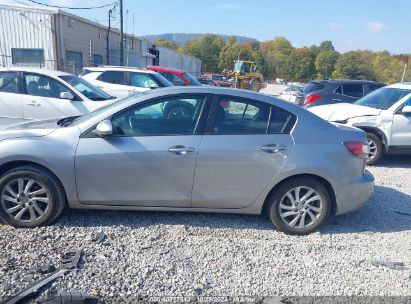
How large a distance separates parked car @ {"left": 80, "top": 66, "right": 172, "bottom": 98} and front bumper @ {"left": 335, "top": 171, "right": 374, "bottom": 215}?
24.7 ft

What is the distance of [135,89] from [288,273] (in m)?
8.29

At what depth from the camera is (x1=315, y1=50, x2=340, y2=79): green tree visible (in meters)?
66.4

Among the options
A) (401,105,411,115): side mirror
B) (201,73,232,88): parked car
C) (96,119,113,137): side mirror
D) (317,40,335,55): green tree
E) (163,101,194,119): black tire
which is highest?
(317,40,335,55): green tree

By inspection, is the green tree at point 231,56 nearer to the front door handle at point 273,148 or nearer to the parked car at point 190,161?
the parked car at point 190,161

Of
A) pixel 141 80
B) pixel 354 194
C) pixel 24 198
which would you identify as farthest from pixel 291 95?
pixel 24 198

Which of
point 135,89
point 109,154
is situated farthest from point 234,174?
point 135,89

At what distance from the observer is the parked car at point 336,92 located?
388 inches

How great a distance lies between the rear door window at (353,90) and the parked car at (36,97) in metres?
7.28

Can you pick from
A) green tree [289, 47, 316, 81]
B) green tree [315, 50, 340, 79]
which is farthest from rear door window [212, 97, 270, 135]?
green tree [289, 47, 316, 81]

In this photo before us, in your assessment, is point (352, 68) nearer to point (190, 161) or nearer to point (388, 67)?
point (388, 67)

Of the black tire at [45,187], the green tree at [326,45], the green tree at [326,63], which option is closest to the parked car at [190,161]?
the black tire at [45,187]

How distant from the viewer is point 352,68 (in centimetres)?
5681

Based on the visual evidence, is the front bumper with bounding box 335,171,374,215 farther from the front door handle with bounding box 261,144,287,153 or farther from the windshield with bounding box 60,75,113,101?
the windshield with bounding box 60,75,113,101

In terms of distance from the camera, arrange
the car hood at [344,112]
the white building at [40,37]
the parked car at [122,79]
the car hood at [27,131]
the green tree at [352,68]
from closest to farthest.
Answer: the car hood at [27,131] → the car hood at [344,112] → the parked car at [122,79] → the white building at [40,37] → the green tree at [352,68]
